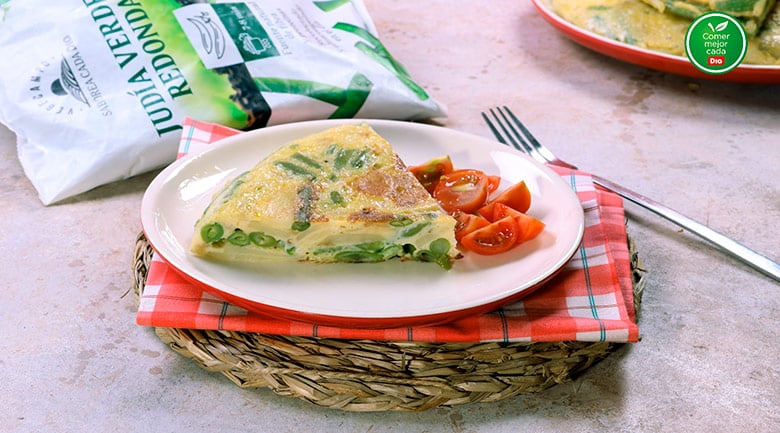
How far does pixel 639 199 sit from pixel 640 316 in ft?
1.10

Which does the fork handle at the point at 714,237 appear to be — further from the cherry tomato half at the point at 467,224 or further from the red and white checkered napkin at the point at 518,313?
the cherry tomato half at the point at 467,224

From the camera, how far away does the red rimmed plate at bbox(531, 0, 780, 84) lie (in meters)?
1.99

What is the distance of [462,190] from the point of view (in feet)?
4.68

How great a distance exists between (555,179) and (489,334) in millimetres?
422

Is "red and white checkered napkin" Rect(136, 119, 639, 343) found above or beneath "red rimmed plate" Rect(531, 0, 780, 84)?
above

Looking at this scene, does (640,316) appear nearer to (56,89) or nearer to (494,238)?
(494,238)

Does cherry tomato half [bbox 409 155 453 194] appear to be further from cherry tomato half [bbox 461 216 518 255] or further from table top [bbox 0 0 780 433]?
table top [bbox 0 0 780 433]

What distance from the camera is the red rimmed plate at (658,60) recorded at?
6.53 ft

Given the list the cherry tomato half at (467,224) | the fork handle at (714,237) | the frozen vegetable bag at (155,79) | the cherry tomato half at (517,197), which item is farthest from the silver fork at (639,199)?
the cherry tomato half at (467,224)

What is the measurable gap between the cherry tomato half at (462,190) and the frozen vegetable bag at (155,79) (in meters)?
0.54

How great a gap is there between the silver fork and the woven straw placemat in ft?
1.47

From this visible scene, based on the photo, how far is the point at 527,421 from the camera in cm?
115

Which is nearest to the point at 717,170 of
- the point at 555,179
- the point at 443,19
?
the point at 555,179

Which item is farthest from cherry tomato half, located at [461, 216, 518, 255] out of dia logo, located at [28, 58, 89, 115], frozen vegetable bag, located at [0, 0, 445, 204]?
dia logo, located at [28, 58, 89, 115]
